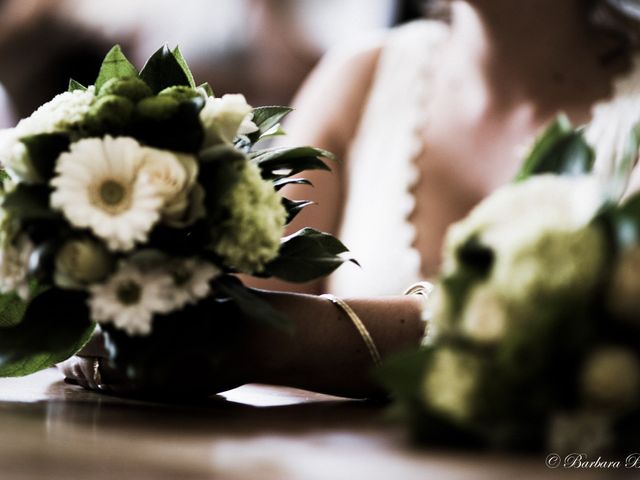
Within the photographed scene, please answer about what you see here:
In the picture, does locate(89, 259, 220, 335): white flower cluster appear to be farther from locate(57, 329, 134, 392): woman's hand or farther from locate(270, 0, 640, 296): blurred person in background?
locate(270, 0, 640, 296): blurred person in background

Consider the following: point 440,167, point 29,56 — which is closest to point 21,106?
point 29,56

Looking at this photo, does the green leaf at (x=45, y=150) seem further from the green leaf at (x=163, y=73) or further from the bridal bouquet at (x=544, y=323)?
the bridal bouquet at (x=544, y=323)

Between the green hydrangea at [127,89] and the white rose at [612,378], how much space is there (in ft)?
1.01

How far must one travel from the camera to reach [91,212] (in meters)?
Result: 0.42

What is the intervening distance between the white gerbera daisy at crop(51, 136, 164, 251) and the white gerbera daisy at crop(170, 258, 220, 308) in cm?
3

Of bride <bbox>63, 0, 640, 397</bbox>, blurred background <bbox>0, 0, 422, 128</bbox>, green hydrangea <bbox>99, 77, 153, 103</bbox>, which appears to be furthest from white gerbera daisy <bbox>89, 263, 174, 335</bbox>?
blurred background <bbox>0, 0, 422, 128</bbox>

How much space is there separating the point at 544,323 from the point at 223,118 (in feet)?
0.81

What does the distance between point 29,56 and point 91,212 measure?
1.43 meters

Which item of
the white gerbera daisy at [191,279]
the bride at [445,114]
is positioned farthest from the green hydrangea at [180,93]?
the bride at [445,114]

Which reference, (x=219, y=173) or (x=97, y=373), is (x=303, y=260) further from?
(x=97, y=373)

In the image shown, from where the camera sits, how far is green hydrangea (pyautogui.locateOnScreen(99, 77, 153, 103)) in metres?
0.48

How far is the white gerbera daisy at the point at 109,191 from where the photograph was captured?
0.42 meters

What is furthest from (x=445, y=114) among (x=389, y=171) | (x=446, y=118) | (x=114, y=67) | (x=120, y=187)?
(x=120, y=187)

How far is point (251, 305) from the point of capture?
454 mm
